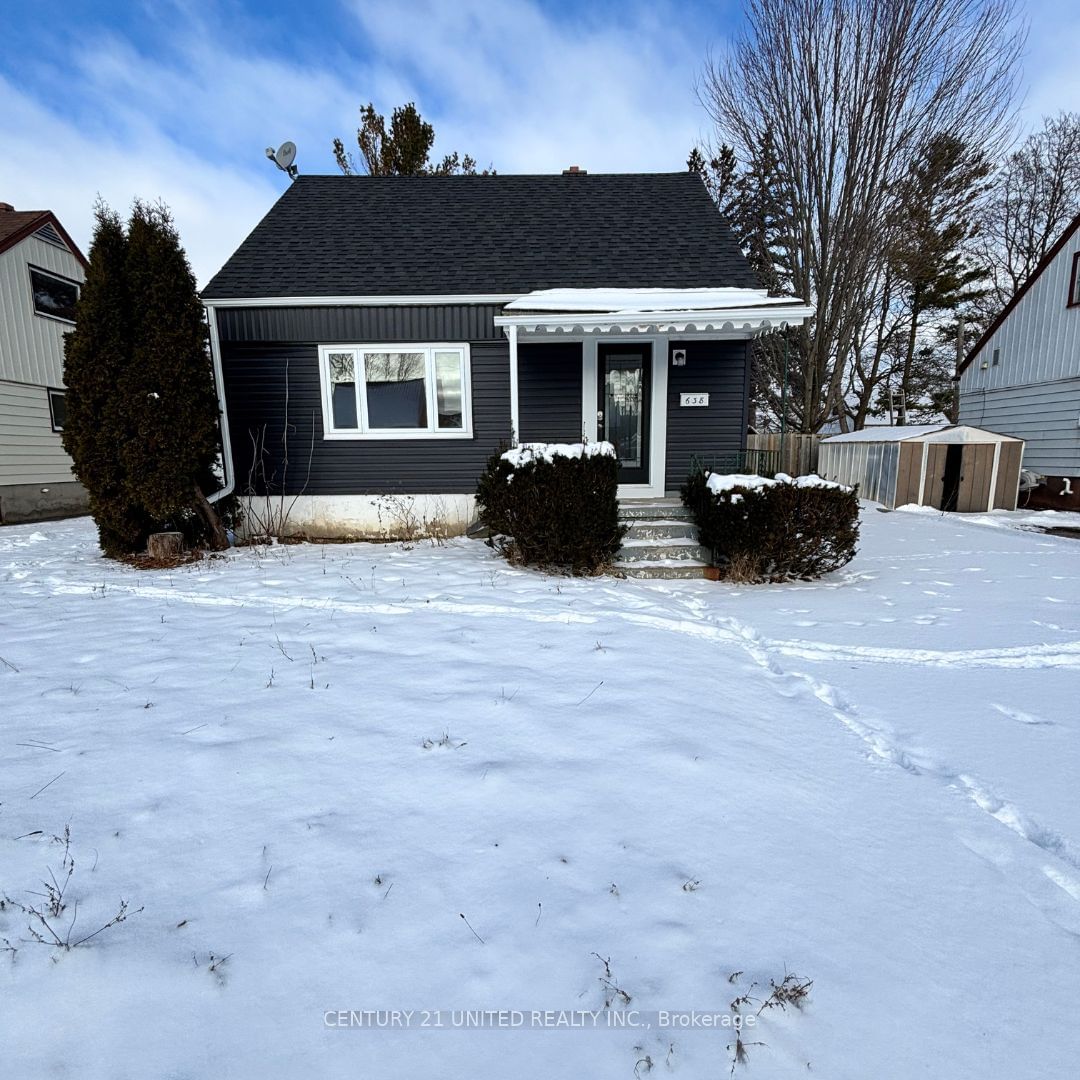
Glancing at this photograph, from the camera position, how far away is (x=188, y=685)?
3.16 meters

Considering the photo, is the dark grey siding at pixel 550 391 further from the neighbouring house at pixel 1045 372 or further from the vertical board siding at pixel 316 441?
the neighbouring house at pixel 1045 372

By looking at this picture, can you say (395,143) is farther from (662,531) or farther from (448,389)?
(662,531)

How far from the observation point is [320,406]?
27.5 feet

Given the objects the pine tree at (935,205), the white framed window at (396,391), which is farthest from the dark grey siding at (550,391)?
the pine tree at (935,205)

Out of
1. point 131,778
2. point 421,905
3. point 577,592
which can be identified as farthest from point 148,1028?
point 577,592

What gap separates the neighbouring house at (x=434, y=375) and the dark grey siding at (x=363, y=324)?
21 mm

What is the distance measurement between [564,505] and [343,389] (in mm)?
4616

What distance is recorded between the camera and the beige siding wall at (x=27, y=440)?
1125 cm

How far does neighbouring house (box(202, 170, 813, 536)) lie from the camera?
320 inches

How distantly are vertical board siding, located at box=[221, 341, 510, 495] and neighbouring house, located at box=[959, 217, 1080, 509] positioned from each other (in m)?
12.4

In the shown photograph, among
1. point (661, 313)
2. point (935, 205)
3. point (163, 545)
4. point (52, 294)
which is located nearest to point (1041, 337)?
point (935, 205)

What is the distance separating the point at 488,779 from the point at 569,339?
268 inches

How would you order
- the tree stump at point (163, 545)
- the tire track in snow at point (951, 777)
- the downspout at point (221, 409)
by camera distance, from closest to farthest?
the tire track in snow at point (951, 777)
the tree stump at point (163, 545)
the downspout at point (221, 409)

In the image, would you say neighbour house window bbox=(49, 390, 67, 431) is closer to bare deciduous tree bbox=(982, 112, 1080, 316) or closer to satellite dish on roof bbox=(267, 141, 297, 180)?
satellite dish on roof bbox=(267, 141, 297, 180)
